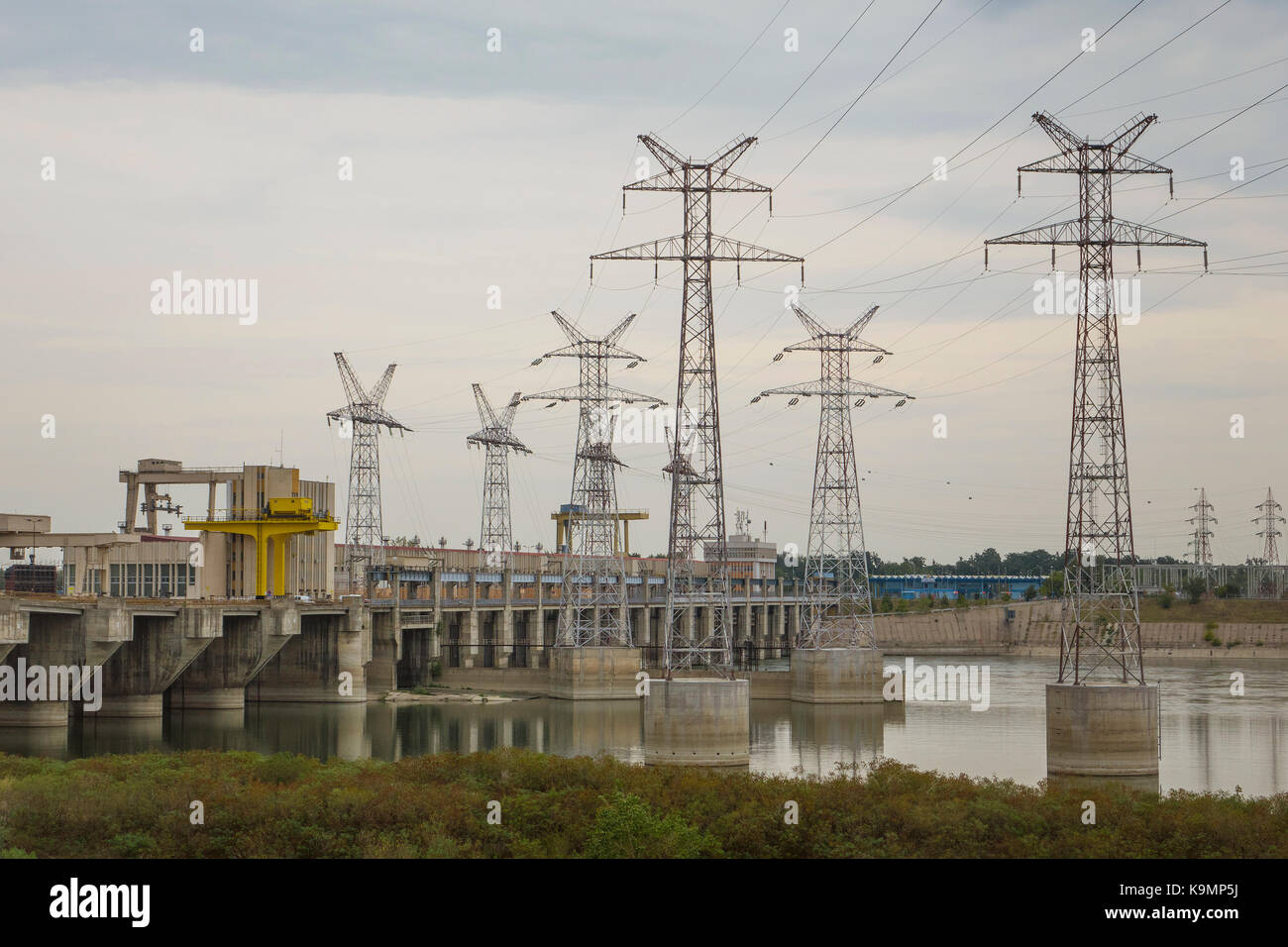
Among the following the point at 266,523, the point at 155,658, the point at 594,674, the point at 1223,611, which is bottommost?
the point at 594,674

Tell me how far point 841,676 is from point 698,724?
38000 mm

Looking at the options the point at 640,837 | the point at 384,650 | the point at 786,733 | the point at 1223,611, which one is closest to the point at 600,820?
the point at 640,837

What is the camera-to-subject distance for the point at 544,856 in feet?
98.1

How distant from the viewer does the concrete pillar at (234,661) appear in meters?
78.1

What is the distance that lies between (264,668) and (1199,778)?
54698mm

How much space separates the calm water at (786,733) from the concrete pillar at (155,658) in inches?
57.6

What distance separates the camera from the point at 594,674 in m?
92.2

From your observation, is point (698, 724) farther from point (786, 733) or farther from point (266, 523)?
point (266, 523)

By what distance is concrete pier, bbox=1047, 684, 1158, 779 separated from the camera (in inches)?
1937

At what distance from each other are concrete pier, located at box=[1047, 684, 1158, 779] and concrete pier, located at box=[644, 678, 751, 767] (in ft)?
35.9

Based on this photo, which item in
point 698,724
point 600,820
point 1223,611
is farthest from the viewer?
point 1223,611

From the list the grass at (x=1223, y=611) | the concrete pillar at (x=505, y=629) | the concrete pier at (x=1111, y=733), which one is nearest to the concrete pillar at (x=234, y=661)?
the concrete pillar at (x=505, y=629)

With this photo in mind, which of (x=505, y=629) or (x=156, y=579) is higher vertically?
(x=156, y=579)

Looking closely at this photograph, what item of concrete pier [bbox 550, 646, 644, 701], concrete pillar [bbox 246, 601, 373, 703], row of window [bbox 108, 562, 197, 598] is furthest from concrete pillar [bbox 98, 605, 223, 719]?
concrete pier [bbox 550, 646, 644, 701]
